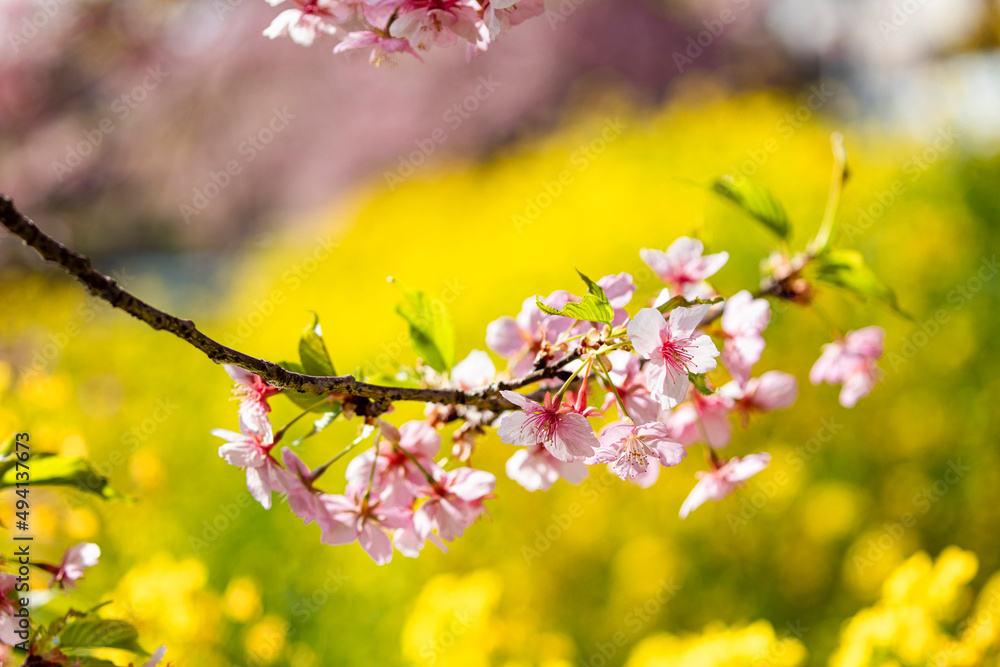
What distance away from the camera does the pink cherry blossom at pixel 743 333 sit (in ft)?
1.76

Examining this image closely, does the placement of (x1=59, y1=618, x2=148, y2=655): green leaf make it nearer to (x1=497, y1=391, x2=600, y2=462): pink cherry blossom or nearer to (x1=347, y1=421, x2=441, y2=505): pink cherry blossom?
(x1=347, y1=421, x2=441, y2=505): pink cherry blossom

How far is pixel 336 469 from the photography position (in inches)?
72.8

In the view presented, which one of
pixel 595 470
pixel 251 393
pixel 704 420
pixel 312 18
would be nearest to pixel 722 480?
pixel 704 420

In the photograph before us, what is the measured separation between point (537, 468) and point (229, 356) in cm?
25

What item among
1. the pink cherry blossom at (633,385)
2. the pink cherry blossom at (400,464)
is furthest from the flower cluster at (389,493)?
the pink cherry blossom at (633,385)

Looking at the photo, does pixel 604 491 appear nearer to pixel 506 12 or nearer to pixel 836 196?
pixel 836 196

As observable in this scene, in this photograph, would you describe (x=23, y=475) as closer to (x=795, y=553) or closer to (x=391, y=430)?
(x=391, y=430)

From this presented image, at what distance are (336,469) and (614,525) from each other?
2.36 feet

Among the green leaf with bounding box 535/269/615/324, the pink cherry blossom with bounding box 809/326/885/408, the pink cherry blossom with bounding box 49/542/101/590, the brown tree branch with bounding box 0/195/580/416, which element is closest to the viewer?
the brown tree branch with bounding box 0/195/580/416

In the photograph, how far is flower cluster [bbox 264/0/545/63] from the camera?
18.3 inches

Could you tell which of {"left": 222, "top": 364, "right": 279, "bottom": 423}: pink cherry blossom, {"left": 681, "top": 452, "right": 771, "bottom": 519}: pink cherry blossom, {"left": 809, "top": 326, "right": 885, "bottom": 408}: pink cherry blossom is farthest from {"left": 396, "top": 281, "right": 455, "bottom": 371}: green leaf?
{"left": 809, "top": 326, "right": 885, "bottom": 408}: pink cherry blossom

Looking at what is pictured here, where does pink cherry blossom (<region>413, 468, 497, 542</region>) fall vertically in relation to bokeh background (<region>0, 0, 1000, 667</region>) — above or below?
above

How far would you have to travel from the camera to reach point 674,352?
0.41m

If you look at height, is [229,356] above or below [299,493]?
above
